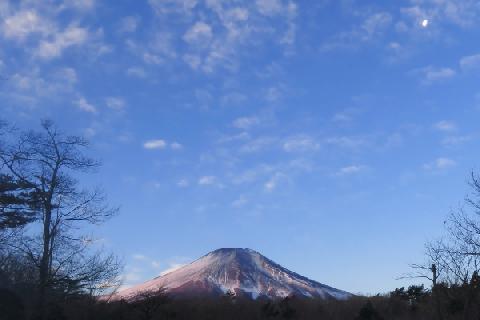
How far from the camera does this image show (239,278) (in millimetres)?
84875

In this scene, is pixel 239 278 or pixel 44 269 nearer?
pixel 44 269

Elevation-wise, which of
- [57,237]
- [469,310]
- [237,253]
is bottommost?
[469,310]

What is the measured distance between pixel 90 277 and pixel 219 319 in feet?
35.6

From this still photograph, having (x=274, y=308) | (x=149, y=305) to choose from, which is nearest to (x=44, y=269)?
(x=149, y=305)

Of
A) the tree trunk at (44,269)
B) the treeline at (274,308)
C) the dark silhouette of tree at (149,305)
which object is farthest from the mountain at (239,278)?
the tree trunk at (44,269)

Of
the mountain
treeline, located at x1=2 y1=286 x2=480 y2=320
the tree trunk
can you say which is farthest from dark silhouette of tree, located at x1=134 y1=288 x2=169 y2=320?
the mountain

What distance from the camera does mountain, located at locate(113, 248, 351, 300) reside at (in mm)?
79938

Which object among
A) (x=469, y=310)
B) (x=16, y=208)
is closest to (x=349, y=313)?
(x=469, y=310)

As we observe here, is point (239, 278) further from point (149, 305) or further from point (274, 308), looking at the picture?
point (149, 305)

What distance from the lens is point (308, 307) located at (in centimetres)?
3725

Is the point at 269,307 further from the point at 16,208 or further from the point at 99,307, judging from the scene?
the point at 16,208

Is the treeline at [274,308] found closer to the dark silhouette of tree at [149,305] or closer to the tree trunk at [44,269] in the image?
the dark silhouette of tree at [149,305]

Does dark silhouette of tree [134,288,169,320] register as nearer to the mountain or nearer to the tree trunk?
the tree trunk

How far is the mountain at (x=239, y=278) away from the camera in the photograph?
7994cm
